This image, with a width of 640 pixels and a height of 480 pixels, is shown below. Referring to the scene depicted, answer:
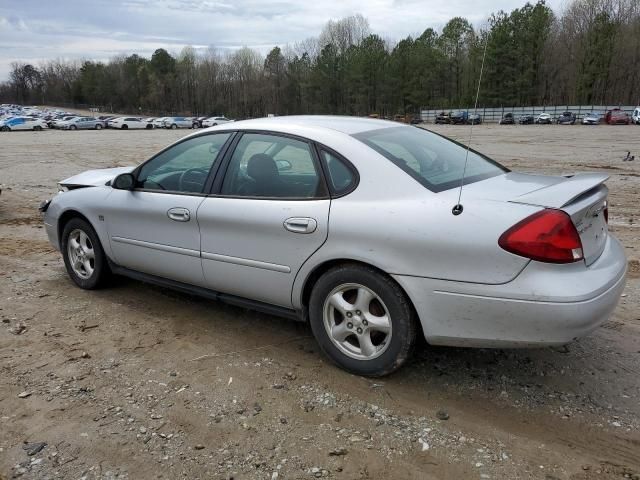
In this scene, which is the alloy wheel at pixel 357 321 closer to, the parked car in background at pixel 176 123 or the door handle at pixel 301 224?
the door handle at pixel 301 224

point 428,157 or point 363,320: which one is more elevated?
point 428,157

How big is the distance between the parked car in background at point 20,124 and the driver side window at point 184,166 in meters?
57.2

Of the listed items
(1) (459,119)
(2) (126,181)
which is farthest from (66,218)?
(1) (459,119)

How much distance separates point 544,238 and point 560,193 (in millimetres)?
452

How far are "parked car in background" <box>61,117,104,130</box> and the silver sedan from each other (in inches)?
2518

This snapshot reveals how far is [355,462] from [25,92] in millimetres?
168102

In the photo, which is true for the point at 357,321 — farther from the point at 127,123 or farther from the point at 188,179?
the point at 127,123

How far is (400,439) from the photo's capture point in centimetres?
283

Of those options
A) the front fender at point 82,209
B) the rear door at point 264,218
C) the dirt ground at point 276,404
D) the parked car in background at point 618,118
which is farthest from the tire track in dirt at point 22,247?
the parked car in background at point 618,118

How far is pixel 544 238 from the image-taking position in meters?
2.77

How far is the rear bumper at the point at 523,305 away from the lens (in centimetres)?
276

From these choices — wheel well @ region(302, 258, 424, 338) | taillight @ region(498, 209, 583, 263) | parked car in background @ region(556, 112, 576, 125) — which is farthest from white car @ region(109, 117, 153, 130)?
taillight @ region(498, 209, 583, 263)

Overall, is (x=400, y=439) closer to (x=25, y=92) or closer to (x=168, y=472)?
(x=168, y=472)

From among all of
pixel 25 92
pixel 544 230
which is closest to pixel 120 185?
pixel 544 230
